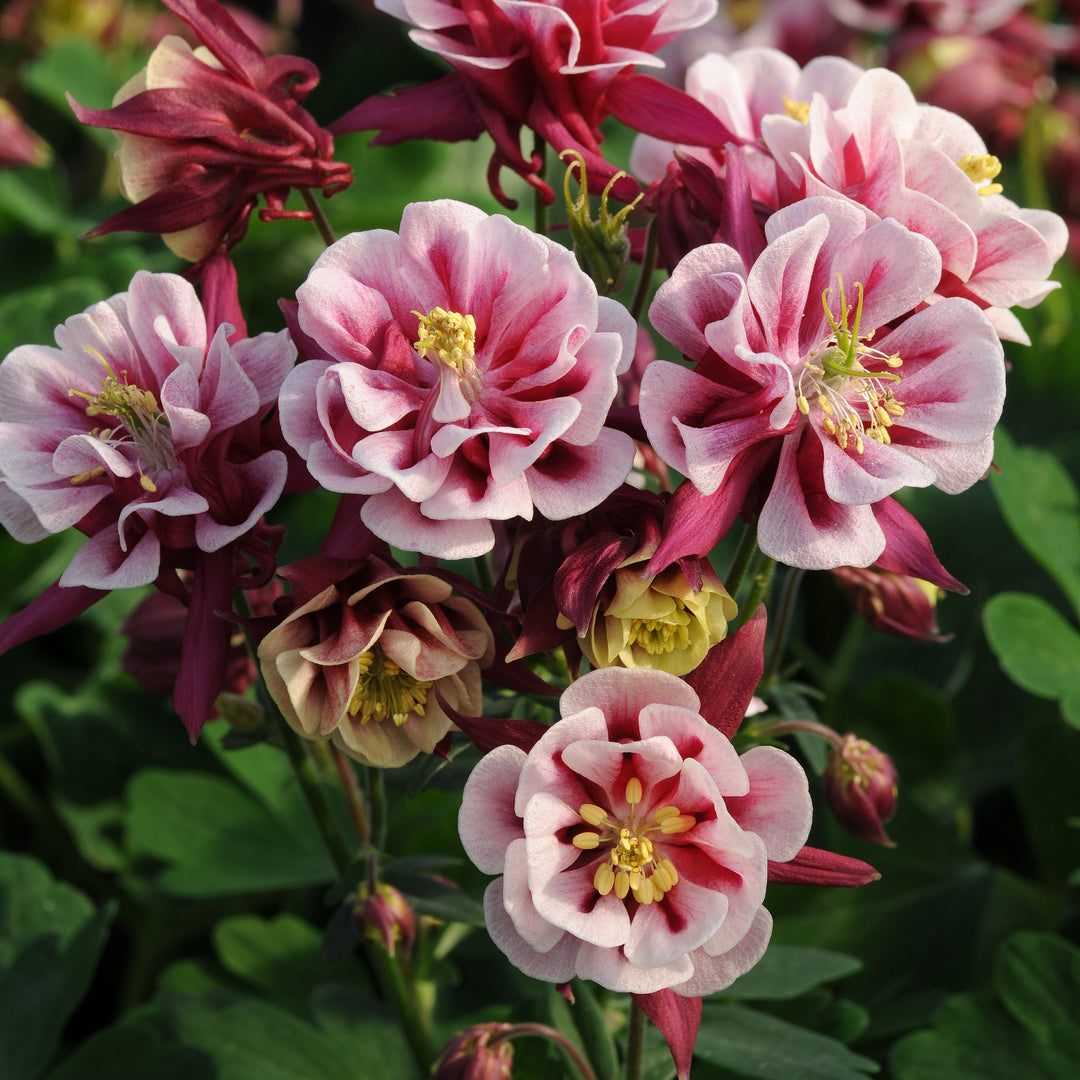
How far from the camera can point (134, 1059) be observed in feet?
4.64

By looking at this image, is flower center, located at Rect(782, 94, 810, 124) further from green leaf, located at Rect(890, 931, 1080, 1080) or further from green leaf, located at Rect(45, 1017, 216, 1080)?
green leaf, located at Rect(45, 1017, 216, 1080)

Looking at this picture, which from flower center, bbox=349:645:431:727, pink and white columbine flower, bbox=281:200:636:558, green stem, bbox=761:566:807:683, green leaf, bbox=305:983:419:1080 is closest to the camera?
pink and white columbine flower, bbox=281:200:636:558

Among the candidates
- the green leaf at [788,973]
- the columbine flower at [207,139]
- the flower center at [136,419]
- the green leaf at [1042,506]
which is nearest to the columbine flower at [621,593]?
the flower center at [136,419]

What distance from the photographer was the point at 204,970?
5.70 feet

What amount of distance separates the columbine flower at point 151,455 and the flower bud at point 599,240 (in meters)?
0.26

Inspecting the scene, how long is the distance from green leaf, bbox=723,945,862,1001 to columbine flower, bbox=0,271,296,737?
67 cm

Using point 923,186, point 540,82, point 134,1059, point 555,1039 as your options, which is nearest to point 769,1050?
point 555,1039

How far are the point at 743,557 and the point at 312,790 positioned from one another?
0.48m

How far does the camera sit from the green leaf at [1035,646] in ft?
4.94

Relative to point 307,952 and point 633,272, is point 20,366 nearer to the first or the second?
point 633,272

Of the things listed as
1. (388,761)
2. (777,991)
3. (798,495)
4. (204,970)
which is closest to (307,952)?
(204,970)

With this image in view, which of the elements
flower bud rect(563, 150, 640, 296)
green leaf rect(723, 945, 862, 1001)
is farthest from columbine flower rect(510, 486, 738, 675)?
green leaf rect(723, 945, 862, 1001)

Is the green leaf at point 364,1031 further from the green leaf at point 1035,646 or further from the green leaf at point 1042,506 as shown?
the green leaf at point 1042,506

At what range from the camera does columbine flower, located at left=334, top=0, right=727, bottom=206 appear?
3.49 feet
